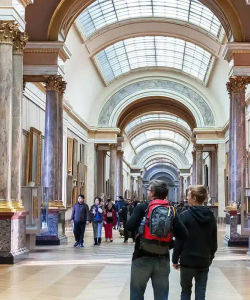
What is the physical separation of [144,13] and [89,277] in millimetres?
23982

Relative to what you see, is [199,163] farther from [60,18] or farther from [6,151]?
[6,151]

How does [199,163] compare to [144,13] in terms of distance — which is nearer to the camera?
[144,13]

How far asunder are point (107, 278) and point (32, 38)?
12.0 metres

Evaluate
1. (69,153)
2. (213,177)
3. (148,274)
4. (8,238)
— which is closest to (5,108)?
(8,238)

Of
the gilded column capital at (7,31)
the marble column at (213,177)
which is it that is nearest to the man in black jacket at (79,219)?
the gilded column capital at (7,31)

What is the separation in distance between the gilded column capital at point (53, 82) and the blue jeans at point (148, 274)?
52.8ft

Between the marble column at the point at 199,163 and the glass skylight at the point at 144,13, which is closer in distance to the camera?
the glass skylight at the point at 144,13

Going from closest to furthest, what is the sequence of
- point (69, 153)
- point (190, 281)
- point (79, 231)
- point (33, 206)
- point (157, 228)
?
point (157, 228) → point (190, 281) → point (33, 206) → point (79, 231) → point (69, 153)

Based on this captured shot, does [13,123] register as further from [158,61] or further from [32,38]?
[158,61]

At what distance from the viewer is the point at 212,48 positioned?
3312 centimetres

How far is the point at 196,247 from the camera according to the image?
21.8 feet

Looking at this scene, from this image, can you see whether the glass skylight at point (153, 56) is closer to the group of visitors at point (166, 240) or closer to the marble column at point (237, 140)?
the marble column at point (237, 140)

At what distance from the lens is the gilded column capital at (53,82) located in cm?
2195

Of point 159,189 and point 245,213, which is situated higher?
point 159,189
